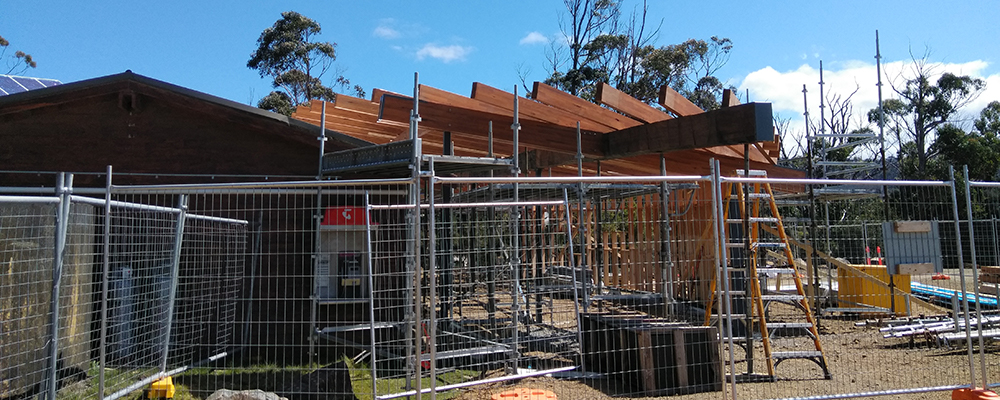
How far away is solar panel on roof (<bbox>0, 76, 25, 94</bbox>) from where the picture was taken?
11055 millimetres

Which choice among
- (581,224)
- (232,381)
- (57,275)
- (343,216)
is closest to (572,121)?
(581,224)

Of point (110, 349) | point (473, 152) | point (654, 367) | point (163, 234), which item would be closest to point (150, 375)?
point (110, 349)

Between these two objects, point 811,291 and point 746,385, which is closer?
point 746,385

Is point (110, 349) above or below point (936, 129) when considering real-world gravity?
below

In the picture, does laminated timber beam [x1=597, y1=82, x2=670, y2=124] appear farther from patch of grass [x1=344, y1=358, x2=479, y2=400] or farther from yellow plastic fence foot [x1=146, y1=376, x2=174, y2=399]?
yellow plastic fence foot [x1=146, y1=376, x2=174, y2=399]

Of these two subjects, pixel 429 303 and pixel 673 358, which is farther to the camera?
pixel 673 358

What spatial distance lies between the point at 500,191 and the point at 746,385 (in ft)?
12.7

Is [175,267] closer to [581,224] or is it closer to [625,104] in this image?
[581,224]

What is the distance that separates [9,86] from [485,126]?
915 cm

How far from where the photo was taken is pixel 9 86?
452 inches

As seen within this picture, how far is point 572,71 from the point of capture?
3575cm

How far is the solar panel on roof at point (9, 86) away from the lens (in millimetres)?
11055

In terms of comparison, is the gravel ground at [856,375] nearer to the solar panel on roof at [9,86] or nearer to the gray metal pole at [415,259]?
the gray metal pole at [415,259]

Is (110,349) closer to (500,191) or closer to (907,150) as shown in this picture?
(500,191)
